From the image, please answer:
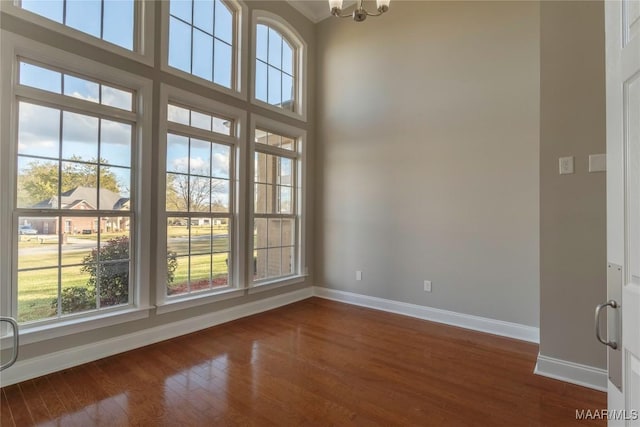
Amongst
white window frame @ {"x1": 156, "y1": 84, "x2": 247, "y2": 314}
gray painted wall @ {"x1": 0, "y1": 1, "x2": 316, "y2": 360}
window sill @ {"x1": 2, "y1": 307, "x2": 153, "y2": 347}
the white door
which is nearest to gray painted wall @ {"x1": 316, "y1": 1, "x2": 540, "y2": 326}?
gray painted wall @ {"x1": 0, "y1": 1, "x2": 316, "y2": 360}

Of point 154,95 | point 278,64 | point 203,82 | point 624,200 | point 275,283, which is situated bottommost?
point 275,283

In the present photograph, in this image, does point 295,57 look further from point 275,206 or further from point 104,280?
point 104,280

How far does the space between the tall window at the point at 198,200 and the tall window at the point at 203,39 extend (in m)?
0.47

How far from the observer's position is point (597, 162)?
7.20ft

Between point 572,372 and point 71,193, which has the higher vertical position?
point 71,193

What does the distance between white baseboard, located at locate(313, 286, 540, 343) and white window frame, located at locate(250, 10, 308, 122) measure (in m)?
2.71

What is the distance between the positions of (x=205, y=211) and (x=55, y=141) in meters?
1.44

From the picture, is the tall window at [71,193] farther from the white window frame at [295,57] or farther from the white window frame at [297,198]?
the white window frame at [295,57]

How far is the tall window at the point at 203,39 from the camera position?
326 centimetres

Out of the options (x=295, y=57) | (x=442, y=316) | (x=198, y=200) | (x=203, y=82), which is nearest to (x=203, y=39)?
(x=203, y=82)

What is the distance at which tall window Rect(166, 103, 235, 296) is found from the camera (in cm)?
327

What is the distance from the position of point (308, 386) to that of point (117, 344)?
1807mm

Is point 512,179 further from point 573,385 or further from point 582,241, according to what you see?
point 573,385

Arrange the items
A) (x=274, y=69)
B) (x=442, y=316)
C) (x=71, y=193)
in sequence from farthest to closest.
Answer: (x=274, y=69) < (x=442, y=316) < (x=71, y=193)
